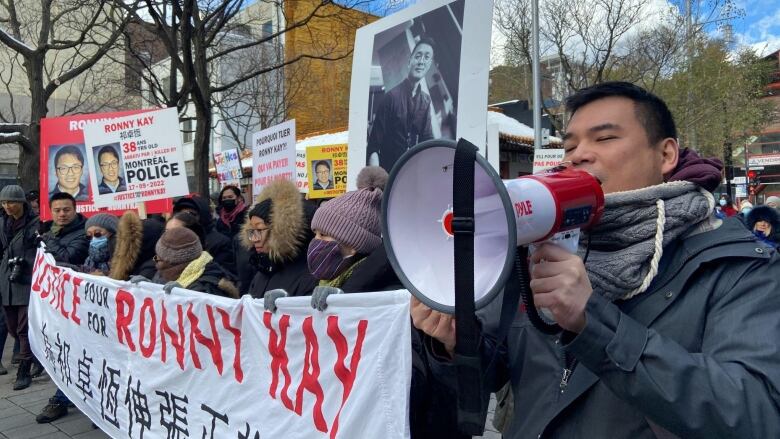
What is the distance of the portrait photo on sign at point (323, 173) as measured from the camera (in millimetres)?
8352

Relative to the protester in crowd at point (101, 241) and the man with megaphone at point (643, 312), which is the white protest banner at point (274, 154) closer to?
the protester in crowd at point (101, 241)

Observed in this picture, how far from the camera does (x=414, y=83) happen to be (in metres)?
3.28

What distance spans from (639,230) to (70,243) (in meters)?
5.33

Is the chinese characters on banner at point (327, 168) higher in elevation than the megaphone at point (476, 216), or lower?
higher

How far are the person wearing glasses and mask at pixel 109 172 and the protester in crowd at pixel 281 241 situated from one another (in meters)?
2.98

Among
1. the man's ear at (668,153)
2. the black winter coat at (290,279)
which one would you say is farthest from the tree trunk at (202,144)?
the man's ear at (668,153)

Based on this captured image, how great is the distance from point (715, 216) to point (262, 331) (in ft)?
5.34

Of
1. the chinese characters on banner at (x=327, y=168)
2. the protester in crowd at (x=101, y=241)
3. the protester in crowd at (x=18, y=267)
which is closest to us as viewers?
the protester in crowd at (x=101, y=241)

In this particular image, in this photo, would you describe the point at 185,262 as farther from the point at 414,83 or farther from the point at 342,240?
the point at 414,83

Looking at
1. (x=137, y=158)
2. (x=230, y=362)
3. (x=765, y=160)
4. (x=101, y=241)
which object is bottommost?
(x=230, y=362)

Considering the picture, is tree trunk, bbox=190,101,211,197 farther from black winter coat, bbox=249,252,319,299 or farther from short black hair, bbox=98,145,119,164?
black winter coat, bbox=249,252,319,299

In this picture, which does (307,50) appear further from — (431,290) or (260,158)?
(431,290)

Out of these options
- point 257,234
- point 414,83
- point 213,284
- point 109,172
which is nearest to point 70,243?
point 109,172

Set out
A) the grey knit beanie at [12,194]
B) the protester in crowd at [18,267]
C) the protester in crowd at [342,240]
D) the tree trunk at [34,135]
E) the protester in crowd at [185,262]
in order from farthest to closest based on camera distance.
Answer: the tree trunk at [34,135] < the grey knit beanie at [12,194] < the protester in crowd at [18,267] < the protester in crowd at [185,262] < the protester in crowd at [342,240]
